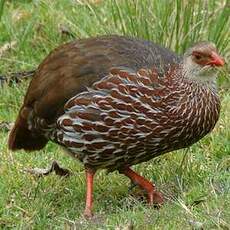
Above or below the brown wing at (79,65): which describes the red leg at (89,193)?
below

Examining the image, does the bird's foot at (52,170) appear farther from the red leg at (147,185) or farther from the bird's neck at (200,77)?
the bird's neck at (200,77)

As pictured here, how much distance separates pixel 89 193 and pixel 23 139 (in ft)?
2.52

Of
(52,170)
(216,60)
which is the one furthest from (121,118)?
(52,170)

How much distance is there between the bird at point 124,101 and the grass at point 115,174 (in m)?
0.25

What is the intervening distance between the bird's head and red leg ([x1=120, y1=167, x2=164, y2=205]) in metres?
0.82

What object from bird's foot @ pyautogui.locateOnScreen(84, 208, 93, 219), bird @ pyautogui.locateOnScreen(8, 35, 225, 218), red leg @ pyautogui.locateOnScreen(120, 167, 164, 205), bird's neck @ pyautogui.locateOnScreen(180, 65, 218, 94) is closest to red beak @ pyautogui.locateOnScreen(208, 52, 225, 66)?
bird @ pyautogui.locateOnScreen(8, 35, 225, 218)

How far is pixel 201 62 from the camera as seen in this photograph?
6.51 meters

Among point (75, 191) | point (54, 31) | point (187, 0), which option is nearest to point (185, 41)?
point (187, 0)

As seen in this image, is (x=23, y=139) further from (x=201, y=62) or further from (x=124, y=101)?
(x=201, y=62)

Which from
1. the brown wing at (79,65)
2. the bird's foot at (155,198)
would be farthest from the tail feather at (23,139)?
the bird's foot at (155,198)

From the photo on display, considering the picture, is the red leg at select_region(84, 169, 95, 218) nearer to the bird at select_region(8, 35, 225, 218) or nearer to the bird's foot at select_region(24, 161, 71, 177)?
the bird at select_region(8, 35, 225, 218)

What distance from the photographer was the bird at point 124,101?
6.33m

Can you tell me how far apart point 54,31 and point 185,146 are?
3.48 metres

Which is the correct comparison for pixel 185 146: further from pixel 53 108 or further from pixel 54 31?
pixel 54 31
